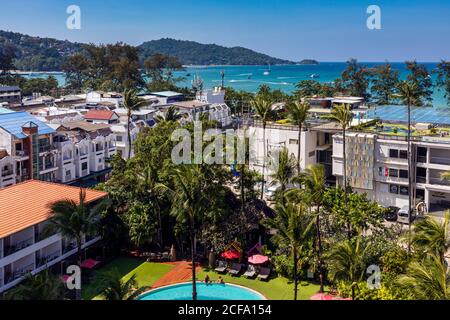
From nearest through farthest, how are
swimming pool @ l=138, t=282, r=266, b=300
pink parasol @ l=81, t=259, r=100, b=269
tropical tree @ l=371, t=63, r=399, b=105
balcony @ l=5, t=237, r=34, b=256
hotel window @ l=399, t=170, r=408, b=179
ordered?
balcony @ l=5, t=237, r=34, b=256
swimming pool @ l=138, t=282, r=266, b=300
pink parasol @ l=81, t=259, r=100, b=269
hotel window @ l=399, t=170, r=408, b=179
tropical tree @ l=371, t=63, r=399, b=105

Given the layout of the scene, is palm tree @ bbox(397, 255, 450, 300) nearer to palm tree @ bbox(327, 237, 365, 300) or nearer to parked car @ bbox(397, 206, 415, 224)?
palm tree @ bbox(327, 237, 365, 300)

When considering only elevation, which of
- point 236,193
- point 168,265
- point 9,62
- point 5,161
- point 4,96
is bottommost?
point 168,265

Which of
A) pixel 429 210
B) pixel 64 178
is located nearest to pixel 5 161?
pixel 64 178

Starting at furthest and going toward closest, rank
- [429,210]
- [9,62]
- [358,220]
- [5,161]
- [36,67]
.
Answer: [36,67] < [9,62] < [5,161] < [429,210] < [358,220]

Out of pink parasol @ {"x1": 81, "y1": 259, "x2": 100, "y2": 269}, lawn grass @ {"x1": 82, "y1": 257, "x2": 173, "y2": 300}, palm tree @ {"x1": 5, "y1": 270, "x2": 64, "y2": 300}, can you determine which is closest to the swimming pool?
lawn grass @ {"x1": 82, "y1": 257, "x2": 173, "y2": 300}

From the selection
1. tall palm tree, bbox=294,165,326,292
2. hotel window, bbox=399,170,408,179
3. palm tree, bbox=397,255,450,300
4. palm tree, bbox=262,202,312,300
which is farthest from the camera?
hotel window, bbox=399,170,408,179
